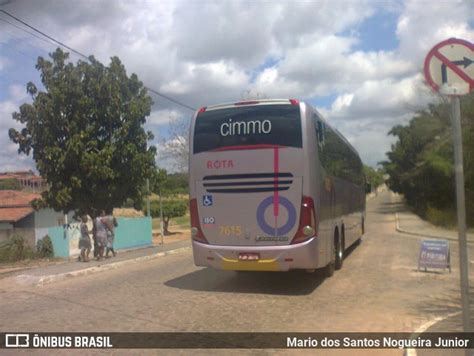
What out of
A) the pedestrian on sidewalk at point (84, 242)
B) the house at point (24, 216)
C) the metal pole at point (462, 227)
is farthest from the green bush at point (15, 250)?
the metal pole at point (462, 227)

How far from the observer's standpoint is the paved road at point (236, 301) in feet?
24.3

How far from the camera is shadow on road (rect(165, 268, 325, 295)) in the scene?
10188 mm

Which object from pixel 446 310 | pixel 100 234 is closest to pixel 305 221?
pixel 446 310

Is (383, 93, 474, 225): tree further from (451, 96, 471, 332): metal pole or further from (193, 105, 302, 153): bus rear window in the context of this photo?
(451, 96, 471, 332): metal pole

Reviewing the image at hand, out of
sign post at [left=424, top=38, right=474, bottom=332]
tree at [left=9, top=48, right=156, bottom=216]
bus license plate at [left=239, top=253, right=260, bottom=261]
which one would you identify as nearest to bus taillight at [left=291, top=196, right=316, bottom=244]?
bus license plate at [left=239, top=253, right=260, bottom=261]

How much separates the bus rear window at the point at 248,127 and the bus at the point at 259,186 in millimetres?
19

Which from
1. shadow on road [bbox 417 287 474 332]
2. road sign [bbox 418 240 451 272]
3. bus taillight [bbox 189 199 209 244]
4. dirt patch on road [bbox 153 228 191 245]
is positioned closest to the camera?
shadow on road [bbox 417 287 474 332]

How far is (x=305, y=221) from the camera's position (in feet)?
30.5

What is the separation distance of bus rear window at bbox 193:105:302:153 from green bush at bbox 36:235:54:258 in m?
10.5

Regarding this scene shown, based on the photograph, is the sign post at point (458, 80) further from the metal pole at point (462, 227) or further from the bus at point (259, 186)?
the bus at point (259, 186)

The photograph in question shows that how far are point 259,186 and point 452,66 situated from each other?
503cm

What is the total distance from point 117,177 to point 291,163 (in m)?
→ 11.2

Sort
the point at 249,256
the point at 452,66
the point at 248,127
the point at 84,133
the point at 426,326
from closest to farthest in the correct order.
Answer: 1. the point at 452,66
2. the point at 426,326
3. the point at 249,256
4. the point at 248,127
5. the point at 84,133

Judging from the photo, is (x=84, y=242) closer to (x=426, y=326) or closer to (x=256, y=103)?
(x=256, y=103)
